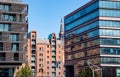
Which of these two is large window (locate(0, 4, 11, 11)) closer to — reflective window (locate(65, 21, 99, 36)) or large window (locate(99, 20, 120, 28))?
large window (locate(99, 20, 120, 28))

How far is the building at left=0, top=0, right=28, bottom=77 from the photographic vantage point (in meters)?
82.0

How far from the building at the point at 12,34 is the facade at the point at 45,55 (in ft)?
289

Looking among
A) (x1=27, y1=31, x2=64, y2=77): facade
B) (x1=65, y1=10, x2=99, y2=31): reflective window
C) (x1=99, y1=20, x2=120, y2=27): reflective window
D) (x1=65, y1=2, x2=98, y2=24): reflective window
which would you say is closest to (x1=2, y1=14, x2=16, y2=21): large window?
(x1=99, y1=20, x2=120, y2=27): reflective window

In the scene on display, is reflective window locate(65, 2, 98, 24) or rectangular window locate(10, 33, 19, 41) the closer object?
rectangular window locate(10, 33, 19, 41)

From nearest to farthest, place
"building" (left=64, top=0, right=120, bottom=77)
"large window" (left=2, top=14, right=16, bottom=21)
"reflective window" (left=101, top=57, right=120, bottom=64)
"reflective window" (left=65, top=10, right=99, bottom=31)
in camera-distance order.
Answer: "large window" (left=2, top=14, right=16, bottom=21) < "reflective window" (left=101, top=57, right=120, bottom=64) < "building" (left=64, top=0, right=120, bottom=77) < "reflective window" (left=65, top=10, right=99, bottom=31)

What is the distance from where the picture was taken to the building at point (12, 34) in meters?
82.0

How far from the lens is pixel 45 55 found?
599 ft

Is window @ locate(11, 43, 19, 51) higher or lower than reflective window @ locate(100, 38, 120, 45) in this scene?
lower

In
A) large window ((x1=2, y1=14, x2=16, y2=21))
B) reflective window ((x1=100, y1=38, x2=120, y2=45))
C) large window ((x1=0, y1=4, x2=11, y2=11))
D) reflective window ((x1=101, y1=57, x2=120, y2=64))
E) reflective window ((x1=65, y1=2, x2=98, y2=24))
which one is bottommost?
reflective window ((x1=101, y1=57, x2=120, y2=64))

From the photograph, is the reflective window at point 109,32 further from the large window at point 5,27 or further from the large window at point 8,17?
the large window at point 5,27

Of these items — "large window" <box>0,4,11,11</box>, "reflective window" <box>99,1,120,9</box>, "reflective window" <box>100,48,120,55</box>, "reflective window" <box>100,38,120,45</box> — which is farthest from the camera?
"reflective window" <box>99,1,120,9</box>

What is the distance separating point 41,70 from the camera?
179750 millimetres

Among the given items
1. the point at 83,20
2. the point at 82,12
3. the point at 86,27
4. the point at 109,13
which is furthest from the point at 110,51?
the point at 82,12

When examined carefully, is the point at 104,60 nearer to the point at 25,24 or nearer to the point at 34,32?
the point at 25,24
